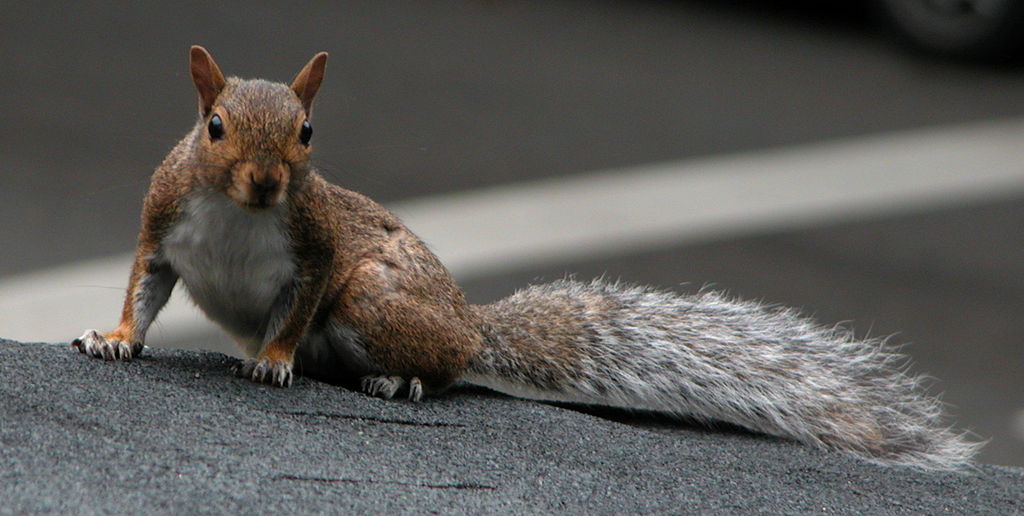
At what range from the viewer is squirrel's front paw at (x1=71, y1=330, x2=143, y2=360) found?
2.54 metres

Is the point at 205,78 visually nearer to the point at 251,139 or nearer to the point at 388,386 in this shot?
the point at 251,139

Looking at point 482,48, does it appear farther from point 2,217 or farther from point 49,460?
point 49,460

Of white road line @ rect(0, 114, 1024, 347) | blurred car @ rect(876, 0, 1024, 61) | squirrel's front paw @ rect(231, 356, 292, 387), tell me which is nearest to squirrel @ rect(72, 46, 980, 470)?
squirrel's front paw @ rect(231, 356, 292, 387)

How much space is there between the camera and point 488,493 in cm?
223

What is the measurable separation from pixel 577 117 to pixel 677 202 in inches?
41.5

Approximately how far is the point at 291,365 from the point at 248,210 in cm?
37

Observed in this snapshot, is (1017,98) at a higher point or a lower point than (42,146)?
higher

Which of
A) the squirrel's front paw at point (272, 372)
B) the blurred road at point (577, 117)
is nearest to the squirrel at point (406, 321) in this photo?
the squirrel's front paw at point (272, 372)

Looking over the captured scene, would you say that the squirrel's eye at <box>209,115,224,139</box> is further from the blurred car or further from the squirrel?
the blurred car

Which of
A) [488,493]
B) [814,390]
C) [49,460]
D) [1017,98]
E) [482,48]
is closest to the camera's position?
[49,460]

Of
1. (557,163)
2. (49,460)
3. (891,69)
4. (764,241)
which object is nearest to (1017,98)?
(891,69)

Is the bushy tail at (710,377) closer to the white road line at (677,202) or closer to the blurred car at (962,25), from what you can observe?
the white road line at (677,202)

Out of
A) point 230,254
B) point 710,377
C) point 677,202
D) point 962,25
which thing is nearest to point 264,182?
point 230,254

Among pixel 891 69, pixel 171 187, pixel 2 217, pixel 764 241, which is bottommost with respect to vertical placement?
pixel 2 217
